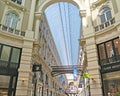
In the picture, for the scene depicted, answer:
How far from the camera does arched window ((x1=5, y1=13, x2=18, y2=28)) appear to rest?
39.0ft

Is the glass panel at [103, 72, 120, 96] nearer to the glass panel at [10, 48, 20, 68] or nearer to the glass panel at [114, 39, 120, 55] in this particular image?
the glass panel at [114, 39, 120, 55]

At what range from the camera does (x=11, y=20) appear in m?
12.2

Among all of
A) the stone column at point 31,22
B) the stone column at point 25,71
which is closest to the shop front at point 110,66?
the stone column at point 25,71

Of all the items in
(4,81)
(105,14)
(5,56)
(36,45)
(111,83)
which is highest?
(105,14)

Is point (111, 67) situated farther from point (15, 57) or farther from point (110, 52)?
point (15, 57)

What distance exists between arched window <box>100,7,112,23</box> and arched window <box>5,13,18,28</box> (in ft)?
26.5

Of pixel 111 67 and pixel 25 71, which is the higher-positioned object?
pixel 111 67

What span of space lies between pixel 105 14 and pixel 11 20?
869 cm

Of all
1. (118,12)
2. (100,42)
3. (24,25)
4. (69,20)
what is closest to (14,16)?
→ (24,25)

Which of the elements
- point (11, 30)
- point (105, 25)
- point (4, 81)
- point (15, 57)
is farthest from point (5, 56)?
point (105, 25)

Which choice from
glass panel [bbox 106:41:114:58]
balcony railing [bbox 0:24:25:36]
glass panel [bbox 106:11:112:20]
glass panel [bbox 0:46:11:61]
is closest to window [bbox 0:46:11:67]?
glass panel [bbox 0:46:11:61]

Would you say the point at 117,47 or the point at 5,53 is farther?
the point at 5,53

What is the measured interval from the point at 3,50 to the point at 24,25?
132 inches

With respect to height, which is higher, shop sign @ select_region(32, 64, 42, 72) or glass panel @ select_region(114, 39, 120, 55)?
glass panel @ select_region(114, 39, 120, 55)
